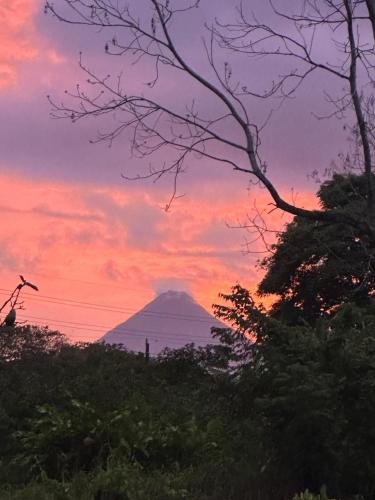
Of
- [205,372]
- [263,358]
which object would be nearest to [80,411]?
[263,358]

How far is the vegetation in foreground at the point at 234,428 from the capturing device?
645 cm

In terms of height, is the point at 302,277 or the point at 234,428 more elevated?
the point at 302,277

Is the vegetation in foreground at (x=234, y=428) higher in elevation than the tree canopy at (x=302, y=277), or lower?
lower

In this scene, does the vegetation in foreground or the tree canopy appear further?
the tree canopy

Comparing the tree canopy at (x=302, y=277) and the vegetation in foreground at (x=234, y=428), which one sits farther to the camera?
the tree canopy at (x=302, y=277)

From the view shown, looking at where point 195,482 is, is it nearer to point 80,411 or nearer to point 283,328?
point 283,328

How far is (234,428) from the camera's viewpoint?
8922 millimetres

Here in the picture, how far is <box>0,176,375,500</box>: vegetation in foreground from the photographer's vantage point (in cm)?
645

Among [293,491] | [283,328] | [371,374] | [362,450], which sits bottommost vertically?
[293,491]

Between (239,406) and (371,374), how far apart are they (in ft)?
5.68

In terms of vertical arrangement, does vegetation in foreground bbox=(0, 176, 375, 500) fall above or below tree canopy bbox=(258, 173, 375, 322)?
below

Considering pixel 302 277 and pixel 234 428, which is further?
pixel 302 277

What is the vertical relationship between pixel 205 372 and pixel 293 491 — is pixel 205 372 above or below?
above

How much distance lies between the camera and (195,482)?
22.8 feet
